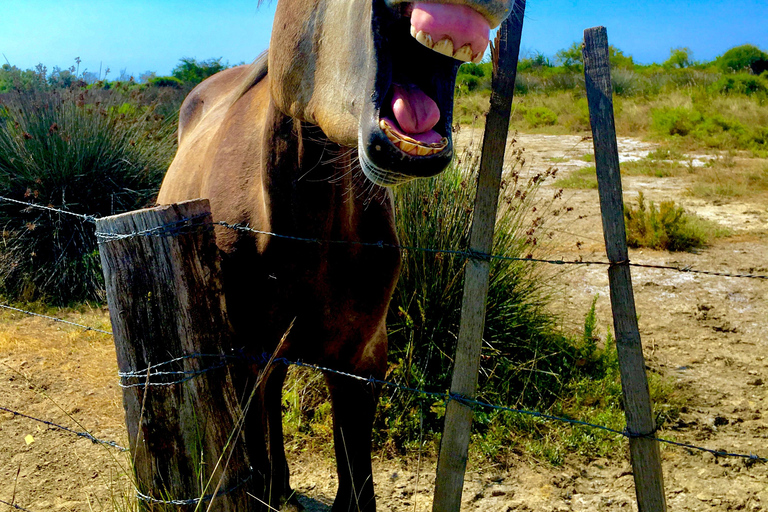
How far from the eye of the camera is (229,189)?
7.09 ft

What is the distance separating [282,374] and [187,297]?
0.89 m

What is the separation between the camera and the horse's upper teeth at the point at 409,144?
4.31ft

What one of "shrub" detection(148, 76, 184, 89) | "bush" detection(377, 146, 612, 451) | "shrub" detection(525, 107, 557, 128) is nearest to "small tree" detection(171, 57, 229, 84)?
"shrub" detection(148, 76, 184, 89)

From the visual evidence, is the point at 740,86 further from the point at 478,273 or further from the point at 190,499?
the point at 190,499

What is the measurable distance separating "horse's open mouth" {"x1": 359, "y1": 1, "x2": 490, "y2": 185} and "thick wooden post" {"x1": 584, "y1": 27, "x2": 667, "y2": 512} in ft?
2.05

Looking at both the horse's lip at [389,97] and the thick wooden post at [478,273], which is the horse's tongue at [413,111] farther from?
the thick wooden post at [478,273]

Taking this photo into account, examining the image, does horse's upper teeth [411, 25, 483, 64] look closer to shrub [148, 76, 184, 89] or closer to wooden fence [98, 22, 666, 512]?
wooden fence [98, 22, 666, 512]

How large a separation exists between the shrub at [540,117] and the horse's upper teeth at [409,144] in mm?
16950

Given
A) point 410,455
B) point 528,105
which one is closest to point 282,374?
point 410,455

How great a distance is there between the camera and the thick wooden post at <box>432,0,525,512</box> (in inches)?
73.4

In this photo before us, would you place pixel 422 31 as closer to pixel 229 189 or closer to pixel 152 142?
pixel 229 189

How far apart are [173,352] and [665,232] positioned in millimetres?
5974

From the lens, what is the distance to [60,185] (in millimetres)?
6285

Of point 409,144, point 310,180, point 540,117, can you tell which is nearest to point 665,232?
point 310,180
